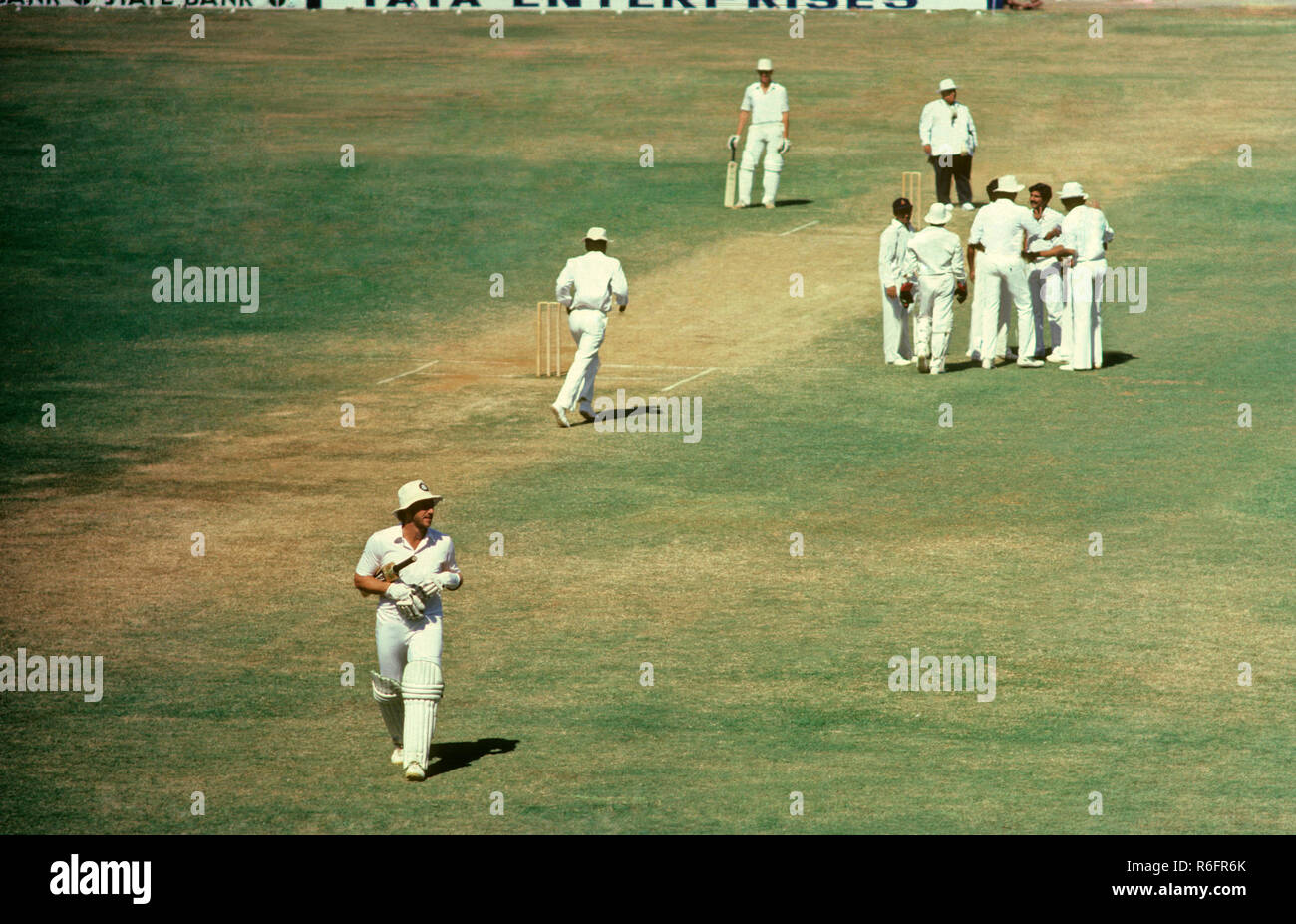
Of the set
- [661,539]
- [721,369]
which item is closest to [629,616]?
[661,539]

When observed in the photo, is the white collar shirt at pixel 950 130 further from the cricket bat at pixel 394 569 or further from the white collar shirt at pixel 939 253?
the cricket bat at pixel 394 569

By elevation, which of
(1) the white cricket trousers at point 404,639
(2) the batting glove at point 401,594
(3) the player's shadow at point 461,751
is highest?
(2) the batting glove at point 401,594

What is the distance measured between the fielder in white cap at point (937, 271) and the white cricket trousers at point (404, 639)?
518 inches

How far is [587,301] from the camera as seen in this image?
847 inches

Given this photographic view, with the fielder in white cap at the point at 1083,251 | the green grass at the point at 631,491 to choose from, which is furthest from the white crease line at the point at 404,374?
the fielder in white cap at the point at 1083,251

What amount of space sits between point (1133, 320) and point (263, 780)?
18.6m

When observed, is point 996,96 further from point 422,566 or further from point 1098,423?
point 422,566

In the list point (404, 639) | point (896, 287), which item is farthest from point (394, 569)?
point (896, 287)

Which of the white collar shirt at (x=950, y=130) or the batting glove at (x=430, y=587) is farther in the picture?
the white collar shirt at (x=950, y=130)

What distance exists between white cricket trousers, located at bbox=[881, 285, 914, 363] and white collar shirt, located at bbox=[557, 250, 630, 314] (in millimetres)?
4624

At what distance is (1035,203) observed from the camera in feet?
78.4

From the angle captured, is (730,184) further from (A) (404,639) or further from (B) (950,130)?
(A) (404,639)

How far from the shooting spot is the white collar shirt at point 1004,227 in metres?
23.8

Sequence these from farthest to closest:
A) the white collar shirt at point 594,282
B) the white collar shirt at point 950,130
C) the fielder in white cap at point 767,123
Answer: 1. the fielder in white cap at point 767,123
2. the white collar shirt at point 950,130
3. the white collar shirt at point 594,282
